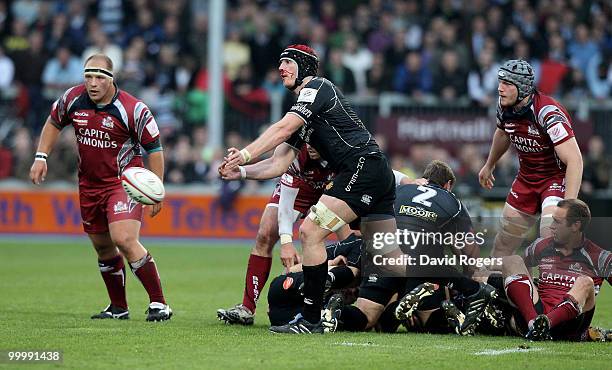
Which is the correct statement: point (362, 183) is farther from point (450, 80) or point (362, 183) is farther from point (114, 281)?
point (450, 80)

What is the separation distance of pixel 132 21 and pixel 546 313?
1691cm

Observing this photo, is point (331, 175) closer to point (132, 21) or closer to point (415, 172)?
point (415, 172)

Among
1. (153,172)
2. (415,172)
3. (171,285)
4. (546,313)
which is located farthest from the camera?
(415,172)

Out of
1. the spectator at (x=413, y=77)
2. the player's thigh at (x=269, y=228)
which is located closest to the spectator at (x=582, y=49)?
the spectator at (x=413, y=77)

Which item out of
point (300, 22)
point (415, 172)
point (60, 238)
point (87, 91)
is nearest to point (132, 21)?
point (300, 22)

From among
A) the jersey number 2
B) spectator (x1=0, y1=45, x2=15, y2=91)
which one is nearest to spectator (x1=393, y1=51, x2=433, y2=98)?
spectator (x1=0, y1=45, x2=15, y2=91)

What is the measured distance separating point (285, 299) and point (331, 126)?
1519mm

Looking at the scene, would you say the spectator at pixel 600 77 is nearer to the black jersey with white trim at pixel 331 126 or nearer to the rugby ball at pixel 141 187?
the black jersey with white trim at pixel 331 126

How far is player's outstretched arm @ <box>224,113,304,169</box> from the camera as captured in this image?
29.3 feet

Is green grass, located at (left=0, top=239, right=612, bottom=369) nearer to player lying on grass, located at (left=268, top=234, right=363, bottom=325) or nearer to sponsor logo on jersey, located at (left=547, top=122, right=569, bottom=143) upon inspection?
player lying on grass, located at (left=268, top=234, right=363, bottom=325)

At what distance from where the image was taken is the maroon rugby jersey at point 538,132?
1025 cm

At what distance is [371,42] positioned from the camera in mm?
23609

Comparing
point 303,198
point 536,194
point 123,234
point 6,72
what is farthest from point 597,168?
point 123,234

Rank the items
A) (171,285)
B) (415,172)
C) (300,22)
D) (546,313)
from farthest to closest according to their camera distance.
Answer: (300,22)
(415,172)
(171,285)
(546,313)
